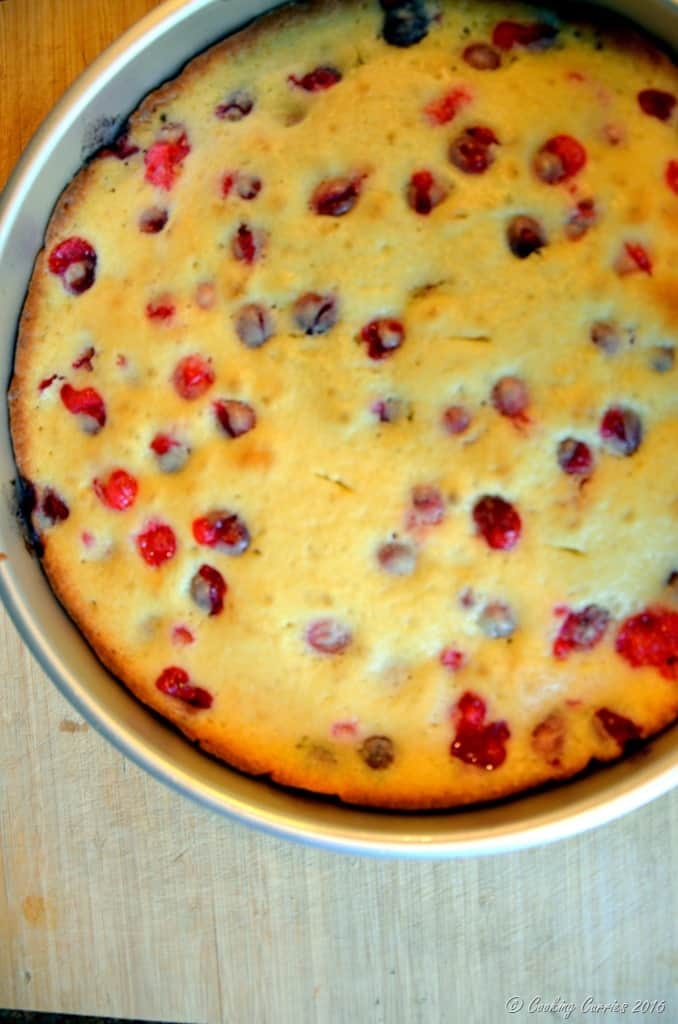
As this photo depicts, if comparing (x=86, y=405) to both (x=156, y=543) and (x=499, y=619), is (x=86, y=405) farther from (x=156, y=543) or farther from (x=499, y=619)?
(x=499, y=619)

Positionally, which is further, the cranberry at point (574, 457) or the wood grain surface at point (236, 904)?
the wood grain surface at point (236, 904)

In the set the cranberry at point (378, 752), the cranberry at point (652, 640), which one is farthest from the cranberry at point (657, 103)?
the cranberry at point (378, 752)

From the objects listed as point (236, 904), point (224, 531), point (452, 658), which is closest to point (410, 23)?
point (224, 531)

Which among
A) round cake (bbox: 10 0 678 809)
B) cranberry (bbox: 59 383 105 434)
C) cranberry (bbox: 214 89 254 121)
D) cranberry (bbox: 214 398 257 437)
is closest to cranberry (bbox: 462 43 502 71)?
round cake (bbox: 10 0 678 809)

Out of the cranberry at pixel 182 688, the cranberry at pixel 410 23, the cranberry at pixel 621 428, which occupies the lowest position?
the cranberry at pixel 182 688

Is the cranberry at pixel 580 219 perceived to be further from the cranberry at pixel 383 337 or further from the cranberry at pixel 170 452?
the cranberry at pixel 170 452

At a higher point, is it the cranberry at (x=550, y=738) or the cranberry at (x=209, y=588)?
the cranberry at (x=550, y=738)

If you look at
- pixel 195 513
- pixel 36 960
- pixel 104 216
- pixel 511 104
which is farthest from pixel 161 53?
pixel 36 960
